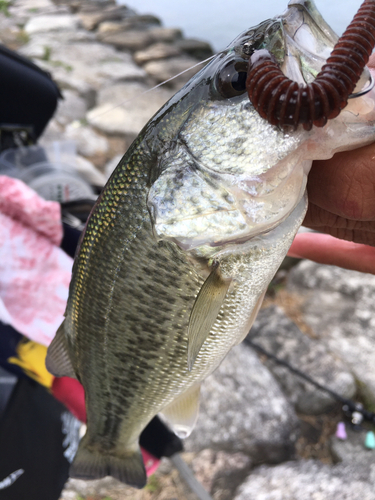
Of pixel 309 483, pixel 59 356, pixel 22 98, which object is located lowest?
pixel 309 483

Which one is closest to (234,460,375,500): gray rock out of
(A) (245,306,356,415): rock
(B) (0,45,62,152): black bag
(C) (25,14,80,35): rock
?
(A) (245,306,356,415): rock

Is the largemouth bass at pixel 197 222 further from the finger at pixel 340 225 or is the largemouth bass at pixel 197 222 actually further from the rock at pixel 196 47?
the rock at pixel 196 47

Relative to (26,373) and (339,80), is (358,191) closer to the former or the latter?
(339,80)

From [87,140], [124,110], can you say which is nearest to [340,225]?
[87,140]

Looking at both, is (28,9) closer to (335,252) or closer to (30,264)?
(30,264)

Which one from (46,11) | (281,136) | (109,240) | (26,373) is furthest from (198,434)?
(46,11)

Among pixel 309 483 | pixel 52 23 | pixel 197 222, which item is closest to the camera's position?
pixel 197 222

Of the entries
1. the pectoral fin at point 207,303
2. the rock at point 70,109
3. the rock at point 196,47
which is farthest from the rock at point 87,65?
the pectoral fin at point 207,303
